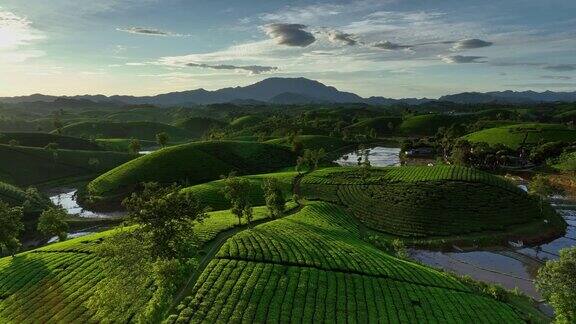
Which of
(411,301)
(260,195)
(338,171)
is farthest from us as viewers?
(338,171)

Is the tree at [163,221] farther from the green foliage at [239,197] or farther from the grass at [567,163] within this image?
the grass at [567,163]

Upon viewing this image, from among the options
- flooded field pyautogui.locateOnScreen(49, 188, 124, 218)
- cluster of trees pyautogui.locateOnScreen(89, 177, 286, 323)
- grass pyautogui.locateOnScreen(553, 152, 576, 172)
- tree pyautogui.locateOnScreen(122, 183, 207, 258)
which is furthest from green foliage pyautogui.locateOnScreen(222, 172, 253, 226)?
grass pyautogui.locateOnScreen(553, 152, 576, 172)

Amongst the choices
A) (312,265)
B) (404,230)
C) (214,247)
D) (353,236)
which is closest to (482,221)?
(404,230)

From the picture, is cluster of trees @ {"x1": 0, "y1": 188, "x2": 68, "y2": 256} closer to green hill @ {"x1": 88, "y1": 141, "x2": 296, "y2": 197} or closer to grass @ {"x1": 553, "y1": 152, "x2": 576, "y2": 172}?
green hill @ {"x1": 88, "y1": 141, "x2": 296, "y2": 197}

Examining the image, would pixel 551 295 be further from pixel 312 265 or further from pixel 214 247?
pixel 214 247

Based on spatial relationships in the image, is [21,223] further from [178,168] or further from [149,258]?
[178,168]

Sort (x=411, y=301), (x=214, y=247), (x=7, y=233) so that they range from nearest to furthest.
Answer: (x=411, y=301), (x=214, y=247), (x=7, y=233)
